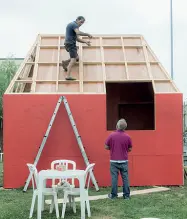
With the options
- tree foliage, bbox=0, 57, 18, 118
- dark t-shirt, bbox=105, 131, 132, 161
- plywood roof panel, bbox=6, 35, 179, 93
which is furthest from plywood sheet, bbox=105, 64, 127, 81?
tree foliage, bbox=0, 57, 18, 118

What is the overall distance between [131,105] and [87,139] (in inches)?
209

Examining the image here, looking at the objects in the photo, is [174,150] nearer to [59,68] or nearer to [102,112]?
[102,112]

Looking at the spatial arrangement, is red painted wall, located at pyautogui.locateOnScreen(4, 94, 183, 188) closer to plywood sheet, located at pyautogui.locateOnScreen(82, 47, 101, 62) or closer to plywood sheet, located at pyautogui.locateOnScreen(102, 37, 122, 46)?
plywood sheet, located at pyautogui.locateOnScreen(82, 47, 101, 62)

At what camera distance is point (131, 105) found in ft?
47.7

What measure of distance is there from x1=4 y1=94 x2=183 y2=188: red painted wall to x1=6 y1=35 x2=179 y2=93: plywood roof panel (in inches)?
13.7

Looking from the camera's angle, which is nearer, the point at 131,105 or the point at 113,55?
the point at 113,55

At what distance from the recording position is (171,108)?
380 inches

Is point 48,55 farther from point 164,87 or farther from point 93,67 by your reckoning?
point 164,87

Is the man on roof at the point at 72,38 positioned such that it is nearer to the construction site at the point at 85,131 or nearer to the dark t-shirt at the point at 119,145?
the construction site at the point at 85,131

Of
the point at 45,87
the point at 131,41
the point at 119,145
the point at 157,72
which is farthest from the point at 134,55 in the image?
the point at 119,145

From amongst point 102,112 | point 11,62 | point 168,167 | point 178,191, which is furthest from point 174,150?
point 11,62

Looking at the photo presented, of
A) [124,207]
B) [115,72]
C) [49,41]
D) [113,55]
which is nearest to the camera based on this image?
[124,207]

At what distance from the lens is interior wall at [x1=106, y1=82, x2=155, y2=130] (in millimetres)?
14250

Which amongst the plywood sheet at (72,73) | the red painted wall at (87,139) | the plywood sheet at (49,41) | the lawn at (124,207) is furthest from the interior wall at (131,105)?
the lawn at (124,207)
